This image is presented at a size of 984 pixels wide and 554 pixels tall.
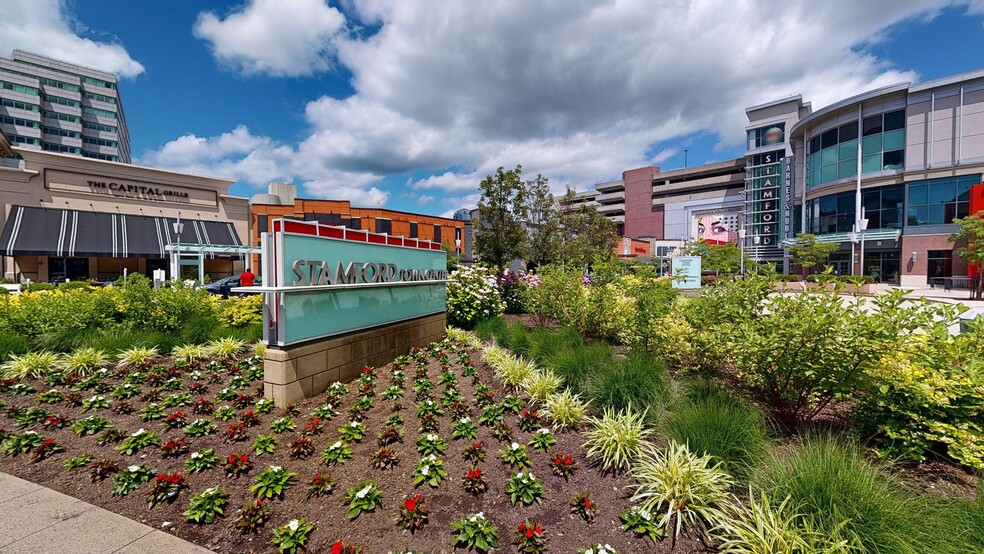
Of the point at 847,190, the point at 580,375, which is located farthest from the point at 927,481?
the point at 847,190

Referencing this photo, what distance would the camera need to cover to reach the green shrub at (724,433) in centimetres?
350

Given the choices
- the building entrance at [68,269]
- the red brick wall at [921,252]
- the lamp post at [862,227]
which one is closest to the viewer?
the building entrance at [68,269]

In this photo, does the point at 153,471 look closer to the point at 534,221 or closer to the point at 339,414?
the point at 339,414

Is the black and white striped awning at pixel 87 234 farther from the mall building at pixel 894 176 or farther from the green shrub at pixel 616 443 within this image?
the green shrub at pixel 616 443

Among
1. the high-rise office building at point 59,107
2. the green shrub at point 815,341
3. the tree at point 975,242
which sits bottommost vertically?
the green shrub at point 815,341

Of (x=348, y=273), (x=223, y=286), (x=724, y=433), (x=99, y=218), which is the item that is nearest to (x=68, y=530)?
(x=348, y=273)

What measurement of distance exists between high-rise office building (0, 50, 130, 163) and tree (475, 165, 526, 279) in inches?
3268

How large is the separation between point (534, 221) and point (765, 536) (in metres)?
13.5

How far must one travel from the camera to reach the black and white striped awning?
24.4 metres

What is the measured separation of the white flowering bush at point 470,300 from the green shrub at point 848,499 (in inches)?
322

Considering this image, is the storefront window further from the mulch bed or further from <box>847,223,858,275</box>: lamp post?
the mulch bed

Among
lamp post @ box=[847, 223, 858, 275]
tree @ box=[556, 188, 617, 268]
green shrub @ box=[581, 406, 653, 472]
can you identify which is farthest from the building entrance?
lamp post @ box=[847, 223, 858, 275]

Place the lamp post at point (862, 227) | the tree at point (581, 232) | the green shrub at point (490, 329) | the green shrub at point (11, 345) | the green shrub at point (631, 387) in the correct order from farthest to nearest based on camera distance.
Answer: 1. the lamp post at point (862, 227)
2. the tree at point (581, 232)
3. the green shrub at point (490, 329)
4. the green shrub at point (11, 345)
5. the green shrub at point (631, 387)

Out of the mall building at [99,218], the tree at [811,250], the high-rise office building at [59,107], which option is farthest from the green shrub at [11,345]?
the high-rise office building at [59,107]
